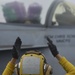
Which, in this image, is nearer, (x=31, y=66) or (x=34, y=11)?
(x=31, y=66)

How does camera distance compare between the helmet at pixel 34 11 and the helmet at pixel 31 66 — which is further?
the helmet at pixel 34 11

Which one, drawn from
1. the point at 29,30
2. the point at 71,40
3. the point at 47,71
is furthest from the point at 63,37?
the point at 47,71

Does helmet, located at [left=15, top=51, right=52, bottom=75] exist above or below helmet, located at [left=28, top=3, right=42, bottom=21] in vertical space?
below

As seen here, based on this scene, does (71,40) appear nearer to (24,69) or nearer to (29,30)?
(29,30)

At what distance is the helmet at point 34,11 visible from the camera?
619 cm

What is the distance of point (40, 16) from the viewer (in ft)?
20.5

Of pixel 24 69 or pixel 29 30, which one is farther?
pixel 29 30

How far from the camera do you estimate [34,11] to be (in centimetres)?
620

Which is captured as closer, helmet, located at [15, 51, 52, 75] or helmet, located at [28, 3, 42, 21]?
helmet, located at [15, 51, 52, 75]

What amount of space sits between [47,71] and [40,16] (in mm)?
2107

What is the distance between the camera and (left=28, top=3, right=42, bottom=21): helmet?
20.3ft

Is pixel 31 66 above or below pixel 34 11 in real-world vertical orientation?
below

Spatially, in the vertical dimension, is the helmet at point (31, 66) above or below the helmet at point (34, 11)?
below

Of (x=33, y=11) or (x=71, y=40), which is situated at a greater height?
(x=33, y=11)
